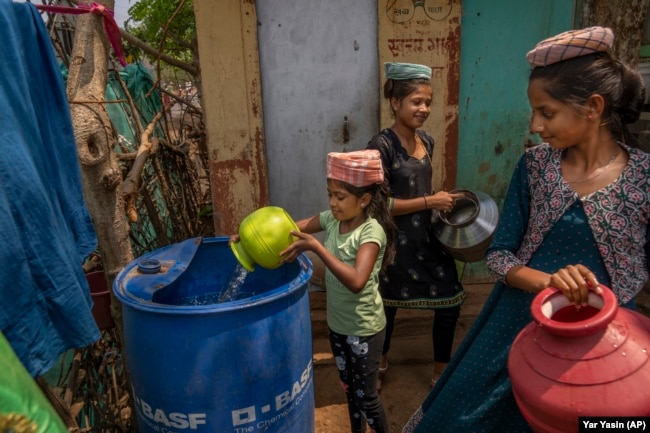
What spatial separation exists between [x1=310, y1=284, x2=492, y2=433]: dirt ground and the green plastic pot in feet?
4.35

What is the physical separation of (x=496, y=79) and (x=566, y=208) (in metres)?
2.27

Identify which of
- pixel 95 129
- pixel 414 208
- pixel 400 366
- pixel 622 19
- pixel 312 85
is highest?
pixel 622 19

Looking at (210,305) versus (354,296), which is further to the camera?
(354,296)

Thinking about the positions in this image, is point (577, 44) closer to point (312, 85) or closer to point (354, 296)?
point (354, 296)

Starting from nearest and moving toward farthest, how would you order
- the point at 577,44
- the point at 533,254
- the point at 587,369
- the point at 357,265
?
the point at 587,369, the point at 577,44, the point at 533,254, the point at 357,265

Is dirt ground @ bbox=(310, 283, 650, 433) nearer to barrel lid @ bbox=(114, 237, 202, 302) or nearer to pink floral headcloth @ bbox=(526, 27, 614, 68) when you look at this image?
barrel lid @ bbox=(114, 237, 202, 302)

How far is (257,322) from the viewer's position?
5.20ft

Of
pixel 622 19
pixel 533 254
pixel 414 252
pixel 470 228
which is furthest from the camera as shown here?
pixel 622 19

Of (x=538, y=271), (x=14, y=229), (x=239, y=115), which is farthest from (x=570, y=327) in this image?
(x=239, y=115)

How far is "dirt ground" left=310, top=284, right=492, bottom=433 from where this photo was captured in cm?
268

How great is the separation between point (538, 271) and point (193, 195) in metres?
3.38

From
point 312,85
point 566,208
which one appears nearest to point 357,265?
point 566,208

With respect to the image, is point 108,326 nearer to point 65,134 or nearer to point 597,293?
point 65,134

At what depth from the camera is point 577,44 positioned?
1.35 metres
